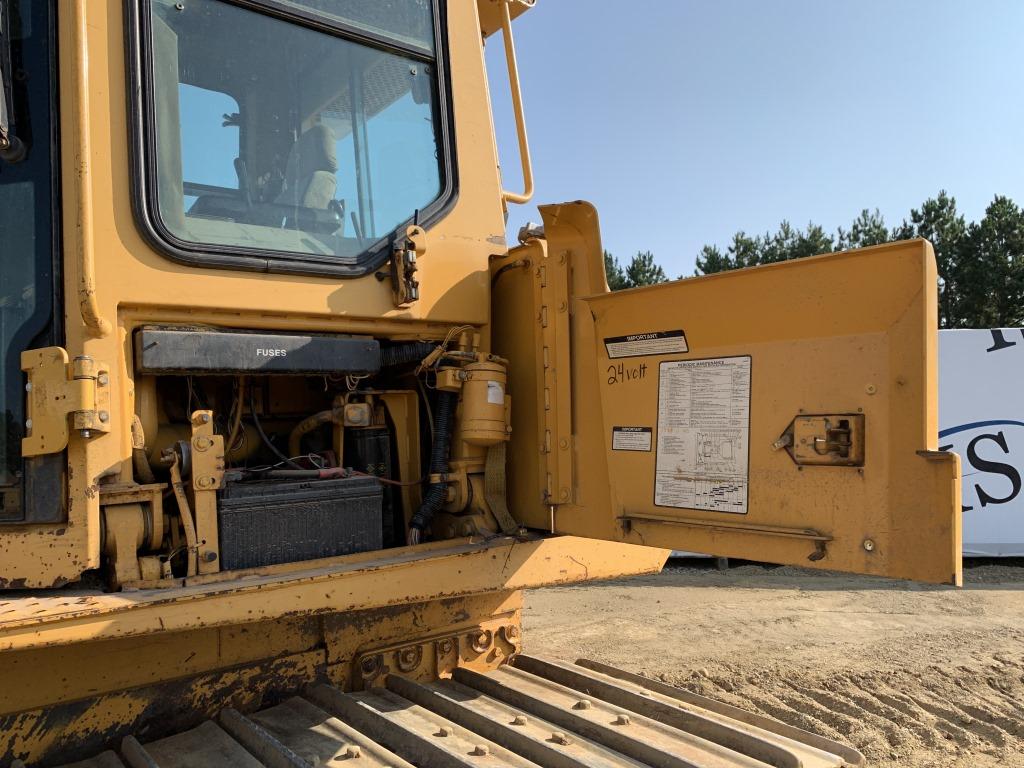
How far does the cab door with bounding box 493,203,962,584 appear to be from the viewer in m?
1.99

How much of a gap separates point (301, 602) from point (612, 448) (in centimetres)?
105

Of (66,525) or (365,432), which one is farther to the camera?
(365,432)

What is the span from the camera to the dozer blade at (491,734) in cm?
228

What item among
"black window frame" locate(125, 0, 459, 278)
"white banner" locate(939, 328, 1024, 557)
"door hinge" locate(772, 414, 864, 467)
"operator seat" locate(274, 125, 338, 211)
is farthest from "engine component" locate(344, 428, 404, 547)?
"white banner" locate(939, 328, 1024, 557)

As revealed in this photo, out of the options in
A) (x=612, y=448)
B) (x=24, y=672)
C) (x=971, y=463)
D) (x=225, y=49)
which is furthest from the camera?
(x=971, y=463)

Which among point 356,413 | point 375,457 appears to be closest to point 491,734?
point 375,457

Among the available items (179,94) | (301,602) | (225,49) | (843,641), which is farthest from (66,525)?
(843,641)

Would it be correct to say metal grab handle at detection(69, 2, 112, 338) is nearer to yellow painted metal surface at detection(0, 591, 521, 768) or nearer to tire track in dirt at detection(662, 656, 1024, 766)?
yellow painted metal surface at detection(0, 591, 521, 768)

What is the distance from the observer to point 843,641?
5367 millimetres

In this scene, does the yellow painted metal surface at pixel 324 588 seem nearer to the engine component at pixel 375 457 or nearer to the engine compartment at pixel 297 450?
the engine compartment at pixel 297 450

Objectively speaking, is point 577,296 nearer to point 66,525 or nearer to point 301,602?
point 301,602

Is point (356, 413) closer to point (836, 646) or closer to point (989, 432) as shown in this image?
point (836, 646)

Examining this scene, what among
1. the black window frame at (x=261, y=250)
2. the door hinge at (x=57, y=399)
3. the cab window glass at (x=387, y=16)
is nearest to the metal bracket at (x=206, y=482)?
the door hinge at (x=57, y=399)

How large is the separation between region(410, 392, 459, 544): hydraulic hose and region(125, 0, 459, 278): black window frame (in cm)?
53
